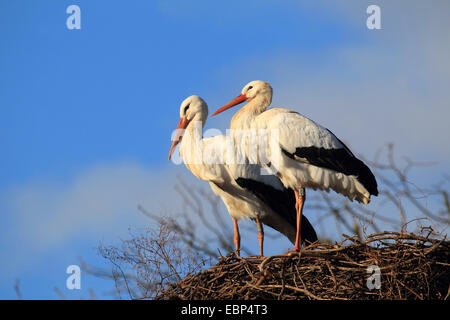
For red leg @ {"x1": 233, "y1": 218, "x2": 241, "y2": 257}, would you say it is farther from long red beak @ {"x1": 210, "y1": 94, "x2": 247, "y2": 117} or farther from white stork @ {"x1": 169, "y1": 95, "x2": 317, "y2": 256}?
long red beak @ {"x1": 210, "y1": 94, "x2": 247, "y2": 117}

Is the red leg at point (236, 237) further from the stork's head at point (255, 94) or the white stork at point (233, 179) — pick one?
the stork's head at point (255, 94)

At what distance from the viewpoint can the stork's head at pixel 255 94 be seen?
7.66 meters

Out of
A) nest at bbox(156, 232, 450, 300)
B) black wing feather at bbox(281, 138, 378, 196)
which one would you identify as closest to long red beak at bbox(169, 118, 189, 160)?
black wing feather at bbox(281, 138, 378, 196)

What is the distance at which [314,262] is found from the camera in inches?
232

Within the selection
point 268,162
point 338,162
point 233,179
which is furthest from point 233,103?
point 338,162

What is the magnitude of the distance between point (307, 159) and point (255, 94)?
113 centimetres

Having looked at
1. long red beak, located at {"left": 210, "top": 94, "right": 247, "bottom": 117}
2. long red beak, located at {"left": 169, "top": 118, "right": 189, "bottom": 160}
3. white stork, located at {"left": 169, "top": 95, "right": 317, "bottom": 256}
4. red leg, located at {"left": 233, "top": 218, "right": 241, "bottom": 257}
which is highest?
long red beak, located at {"left": 210, "top": 94, "right": 247, "bottom": 117}

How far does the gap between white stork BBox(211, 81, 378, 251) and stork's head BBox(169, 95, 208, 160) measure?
0.78 m

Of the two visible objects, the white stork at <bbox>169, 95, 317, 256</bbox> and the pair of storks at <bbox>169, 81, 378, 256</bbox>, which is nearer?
the pair of storks at <bbox>169, 81, 378, 256</bbox>

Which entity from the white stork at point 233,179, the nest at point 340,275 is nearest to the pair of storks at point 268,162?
the white stork at point 233,179

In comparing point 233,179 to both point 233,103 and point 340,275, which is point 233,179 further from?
point 340,275

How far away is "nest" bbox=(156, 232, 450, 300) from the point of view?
5566mm

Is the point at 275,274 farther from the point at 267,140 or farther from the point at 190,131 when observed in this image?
the point at 190,131

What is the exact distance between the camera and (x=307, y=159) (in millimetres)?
6992
